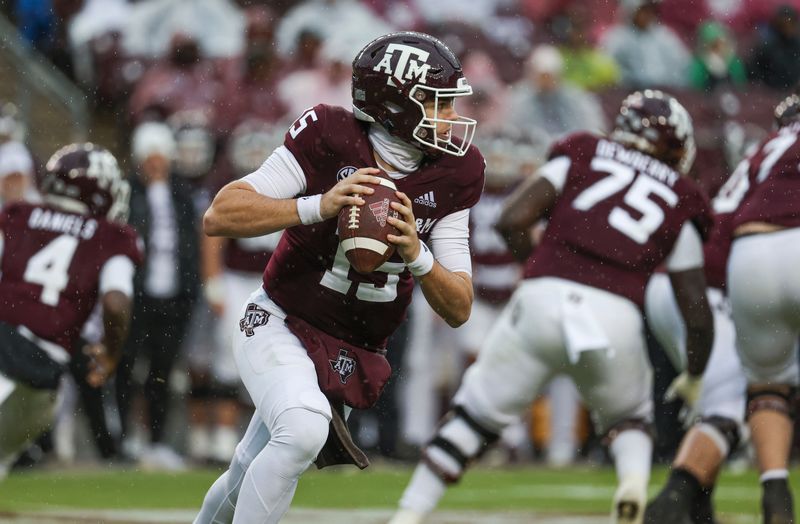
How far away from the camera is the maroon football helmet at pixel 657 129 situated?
21.4ft

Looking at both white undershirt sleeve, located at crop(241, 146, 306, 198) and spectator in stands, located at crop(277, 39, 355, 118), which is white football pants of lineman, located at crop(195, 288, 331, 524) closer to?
white undershirt sleeve, located at crop(241, 146, 306, 198)

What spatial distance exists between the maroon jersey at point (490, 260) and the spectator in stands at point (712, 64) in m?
2.52

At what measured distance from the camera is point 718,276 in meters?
7.02

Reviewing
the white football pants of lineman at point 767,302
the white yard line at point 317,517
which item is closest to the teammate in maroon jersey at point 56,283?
the white yard line at point 317,517

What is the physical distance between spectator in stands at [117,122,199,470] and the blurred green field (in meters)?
0.58

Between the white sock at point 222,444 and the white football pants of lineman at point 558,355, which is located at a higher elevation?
the white football pants of lineman at point 558,355

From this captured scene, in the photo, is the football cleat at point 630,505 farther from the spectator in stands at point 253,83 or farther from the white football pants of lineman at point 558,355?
the spectator in stands at point 253,83

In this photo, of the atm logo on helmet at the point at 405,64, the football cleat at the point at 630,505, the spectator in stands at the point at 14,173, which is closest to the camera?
the atm logo on helmet at the point at 405,64

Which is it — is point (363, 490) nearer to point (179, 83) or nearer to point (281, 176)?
point (179, 83)

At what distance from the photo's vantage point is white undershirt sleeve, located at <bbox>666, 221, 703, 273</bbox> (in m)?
6.30

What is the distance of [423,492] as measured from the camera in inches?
241

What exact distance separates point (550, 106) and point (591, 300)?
5.06m

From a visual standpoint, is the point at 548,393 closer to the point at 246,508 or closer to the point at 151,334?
the point at 151,334

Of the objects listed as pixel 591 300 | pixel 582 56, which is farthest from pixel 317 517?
pixel 582 56
